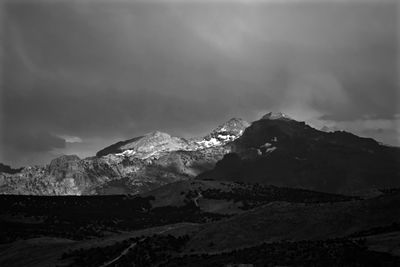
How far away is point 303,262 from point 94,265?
5545 centimetres

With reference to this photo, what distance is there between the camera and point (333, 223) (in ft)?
439

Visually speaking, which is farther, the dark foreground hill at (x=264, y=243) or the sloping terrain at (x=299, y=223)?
the sloping terrain at (x=299, y=223)

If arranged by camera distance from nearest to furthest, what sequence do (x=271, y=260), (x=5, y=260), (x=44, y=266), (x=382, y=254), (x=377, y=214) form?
(x=382, y=254) → (x=271, y=260) → (x=377, y=214) → (x=44, y=266) → (x=5, y=260)

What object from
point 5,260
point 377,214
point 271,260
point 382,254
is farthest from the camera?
point 5,260

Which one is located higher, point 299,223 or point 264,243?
point 299,223

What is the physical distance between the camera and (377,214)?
431 feet

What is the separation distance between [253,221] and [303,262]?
5380 centimetres

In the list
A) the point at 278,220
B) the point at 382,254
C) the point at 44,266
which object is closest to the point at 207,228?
the point at 278,220

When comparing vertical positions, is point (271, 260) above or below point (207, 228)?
below

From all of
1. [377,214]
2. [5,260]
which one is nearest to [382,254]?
[377,214]

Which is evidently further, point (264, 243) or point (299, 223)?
point (299, 223)

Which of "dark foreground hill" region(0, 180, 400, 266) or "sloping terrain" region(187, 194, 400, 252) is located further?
"sloping terrain" region(187, 194, 400, 252)

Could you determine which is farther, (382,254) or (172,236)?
(172,236)

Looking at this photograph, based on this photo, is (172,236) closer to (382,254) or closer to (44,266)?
(44,266)
